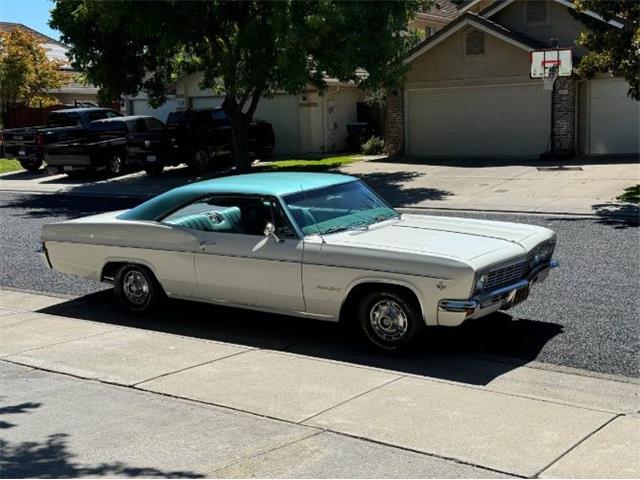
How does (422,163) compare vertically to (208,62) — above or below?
below

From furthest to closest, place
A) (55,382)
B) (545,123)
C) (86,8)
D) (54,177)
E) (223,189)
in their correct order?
(54,177), (545,123), (86,8), (223,189), (55,382)

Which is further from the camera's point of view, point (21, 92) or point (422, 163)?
point (21, 92)

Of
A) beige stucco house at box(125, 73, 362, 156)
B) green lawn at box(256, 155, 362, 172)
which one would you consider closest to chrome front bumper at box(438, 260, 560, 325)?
green lawn at box(256, 155, 362, 172)

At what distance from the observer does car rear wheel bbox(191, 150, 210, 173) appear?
81.6ft

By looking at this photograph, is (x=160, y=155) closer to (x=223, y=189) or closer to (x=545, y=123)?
(x=545, y=123)

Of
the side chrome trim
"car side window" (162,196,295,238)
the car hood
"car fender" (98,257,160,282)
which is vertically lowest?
the side chrome trim

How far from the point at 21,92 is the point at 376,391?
31.1 meters

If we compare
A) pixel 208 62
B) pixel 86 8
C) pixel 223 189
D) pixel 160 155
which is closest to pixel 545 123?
pixel 208 62

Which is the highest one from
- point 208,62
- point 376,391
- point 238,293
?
point 208,62

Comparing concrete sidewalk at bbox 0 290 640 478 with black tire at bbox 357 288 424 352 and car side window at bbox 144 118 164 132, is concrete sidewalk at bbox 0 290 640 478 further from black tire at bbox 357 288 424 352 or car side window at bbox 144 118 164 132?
car side window at bbox 144 118 164 132

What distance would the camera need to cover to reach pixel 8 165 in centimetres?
3030

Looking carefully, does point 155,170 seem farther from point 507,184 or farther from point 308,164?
point 507,184

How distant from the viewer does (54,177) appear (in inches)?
1047

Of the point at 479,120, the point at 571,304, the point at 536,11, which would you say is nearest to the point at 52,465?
the point at 571,304
